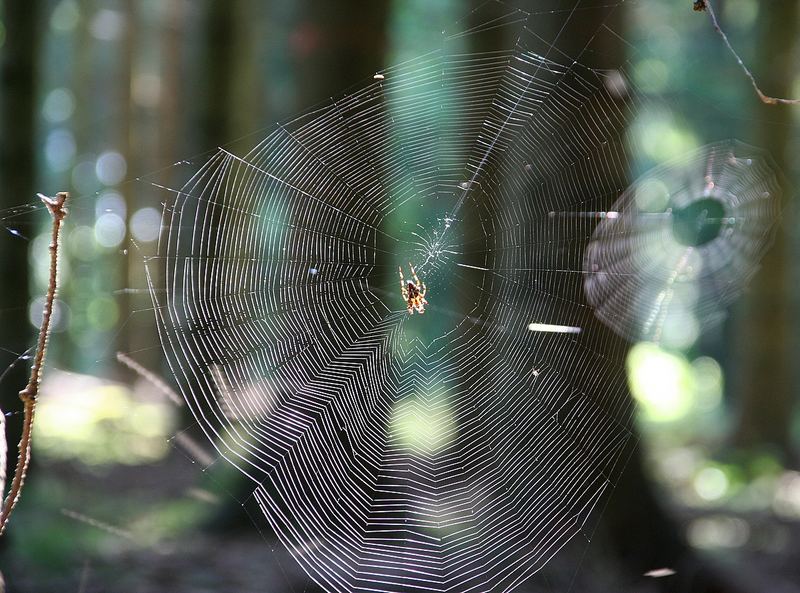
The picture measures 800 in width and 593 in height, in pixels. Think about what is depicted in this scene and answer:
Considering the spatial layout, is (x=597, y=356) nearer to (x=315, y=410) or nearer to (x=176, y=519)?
(x=315, y=410)

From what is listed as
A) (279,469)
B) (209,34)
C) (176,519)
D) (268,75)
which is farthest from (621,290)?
(209,34)

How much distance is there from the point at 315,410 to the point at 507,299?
1.36m

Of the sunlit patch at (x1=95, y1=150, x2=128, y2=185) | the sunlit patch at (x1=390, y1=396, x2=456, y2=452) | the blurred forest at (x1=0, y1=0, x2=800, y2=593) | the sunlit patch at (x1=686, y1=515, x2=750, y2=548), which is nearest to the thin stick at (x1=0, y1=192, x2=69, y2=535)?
the blurred forest at (x1=0, y1=0, x2=800, y2=593)

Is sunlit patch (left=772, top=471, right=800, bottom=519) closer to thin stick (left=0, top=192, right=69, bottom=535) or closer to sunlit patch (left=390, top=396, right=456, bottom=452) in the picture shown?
sunlit patch (left=390, top=396, right=456, bottom=452)

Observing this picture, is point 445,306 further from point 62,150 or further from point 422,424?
point 62,150

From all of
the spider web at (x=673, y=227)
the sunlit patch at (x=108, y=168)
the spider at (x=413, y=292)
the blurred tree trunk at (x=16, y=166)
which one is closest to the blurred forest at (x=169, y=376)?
the blurred tree trunk at (x=16, y=166)

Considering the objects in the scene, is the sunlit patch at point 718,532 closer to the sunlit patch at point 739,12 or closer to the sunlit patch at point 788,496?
the sunlit patch at point 788,496

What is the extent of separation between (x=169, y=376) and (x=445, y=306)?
366 centimetres

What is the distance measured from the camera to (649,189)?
4133 mm

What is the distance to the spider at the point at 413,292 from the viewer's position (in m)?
3.95

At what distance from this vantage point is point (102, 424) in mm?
9195

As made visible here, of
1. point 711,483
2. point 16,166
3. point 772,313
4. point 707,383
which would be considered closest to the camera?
point 16,166

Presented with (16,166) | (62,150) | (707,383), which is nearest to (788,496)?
(16,166)

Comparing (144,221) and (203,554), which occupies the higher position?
(144,221)
